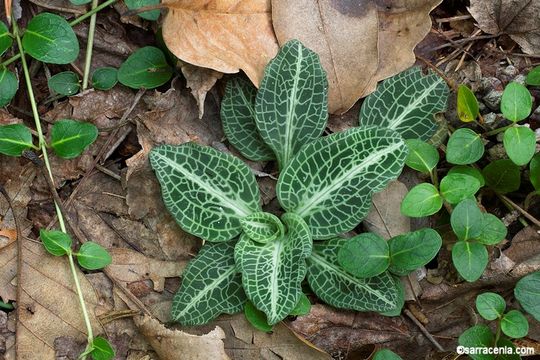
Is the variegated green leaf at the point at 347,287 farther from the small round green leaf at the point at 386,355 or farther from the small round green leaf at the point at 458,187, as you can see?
the small round green leaf at the point at 458,187

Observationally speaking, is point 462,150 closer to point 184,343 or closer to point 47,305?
point 184,343

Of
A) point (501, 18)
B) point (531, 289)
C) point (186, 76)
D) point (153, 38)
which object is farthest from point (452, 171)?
point (153, 38)

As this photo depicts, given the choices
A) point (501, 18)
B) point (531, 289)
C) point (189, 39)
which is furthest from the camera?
point (501, 18)

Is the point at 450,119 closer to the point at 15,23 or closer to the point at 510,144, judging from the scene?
the point at 510,144

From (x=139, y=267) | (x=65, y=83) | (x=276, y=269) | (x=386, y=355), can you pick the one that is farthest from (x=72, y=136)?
(x=386, y=355)

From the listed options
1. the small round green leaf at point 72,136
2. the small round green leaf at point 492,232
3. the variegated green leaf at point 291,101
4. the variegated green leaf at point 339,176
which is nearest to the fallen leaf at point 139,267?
the small round green leaf at point 72,136

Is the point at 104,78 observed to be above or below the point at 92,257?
Answer: above

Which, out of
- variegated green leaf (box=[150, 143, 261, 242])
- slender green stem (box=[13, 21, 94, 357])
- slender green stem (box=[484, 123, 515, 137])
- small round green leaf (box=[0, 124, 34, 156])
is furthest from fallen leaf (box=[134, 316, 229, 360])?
slender green stem (box=[484, 123, 515, 137])

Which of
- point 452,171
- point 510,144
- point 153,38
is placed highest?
point 153,38
